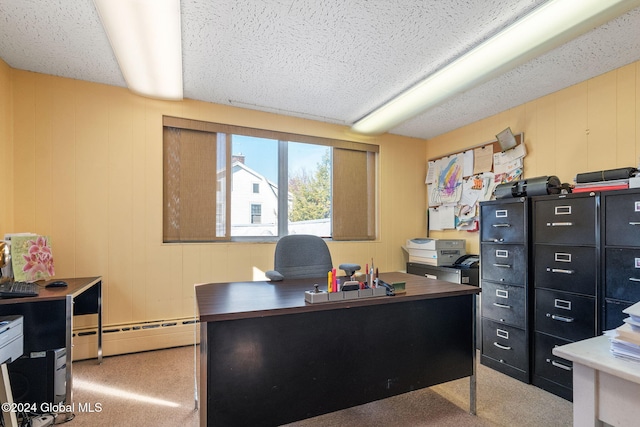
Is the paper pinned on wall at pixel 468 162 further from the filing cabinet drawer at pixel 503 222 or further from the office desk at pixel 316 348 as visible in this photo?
the office desk at pixel 316 348

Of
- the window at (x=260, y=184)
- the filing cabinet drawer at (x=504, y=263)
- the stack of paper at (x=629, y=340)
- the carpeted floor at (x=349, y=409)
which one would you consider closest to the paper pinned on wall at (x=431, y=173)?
the window at (x=260, y=184)

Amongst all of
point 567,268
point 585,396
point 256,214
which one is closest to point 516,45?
point 567,268

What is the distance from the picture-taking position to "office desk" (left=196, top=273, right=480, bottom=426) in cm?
138

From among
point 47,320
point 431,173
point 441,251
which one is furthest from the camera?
point 431,173

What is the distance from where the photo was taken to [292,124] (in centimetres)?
350

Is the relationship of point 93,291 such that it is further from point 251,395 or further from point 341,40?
point 341,40

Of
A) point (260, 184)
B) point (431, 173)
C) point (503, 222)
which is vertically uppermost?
point (431, 173)

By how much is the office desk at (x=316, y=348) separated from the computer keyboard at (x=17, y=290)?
947mm

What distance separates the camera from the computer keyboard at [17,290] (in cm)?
174

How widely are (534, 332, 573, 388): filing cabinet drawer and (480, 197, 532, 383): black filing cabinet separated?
0.22ft

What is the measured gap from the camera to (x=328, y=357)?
1.59 metres

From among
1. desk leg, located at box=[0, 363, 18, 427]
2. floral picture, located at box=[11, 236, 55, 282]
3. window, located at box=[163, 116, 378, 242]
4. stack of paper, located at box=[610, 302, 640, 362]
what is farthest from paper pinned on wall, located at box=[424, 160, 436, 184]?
A: desk leg, located at box=[0, 363, 18, 427]

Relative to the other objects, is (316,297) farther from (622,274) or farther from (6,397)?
(622,274)

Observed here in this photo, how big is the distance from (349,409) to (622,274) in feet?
6.22
